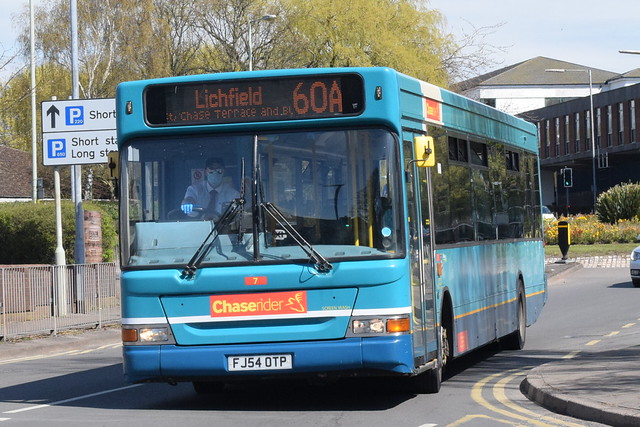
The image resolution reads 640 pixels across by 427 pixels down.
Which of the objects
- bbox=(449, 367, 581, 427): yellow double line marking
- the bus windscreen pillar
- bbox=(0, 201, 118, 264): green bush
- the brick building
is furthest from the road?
the brick building

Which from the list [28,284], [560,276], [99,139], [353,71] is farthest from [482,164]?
[560,276]

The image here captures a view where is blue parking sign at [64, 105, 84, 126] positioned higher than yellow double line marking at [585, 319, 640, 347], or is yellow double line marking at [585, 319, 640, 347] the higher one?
blue parking sign at [64, 105, 84, 126]

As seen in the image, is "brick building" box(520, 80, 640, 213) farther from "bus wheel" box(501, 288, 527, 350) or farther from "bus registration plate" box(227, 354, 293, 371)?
"bus registration plate" box(227, 354, 293, 371)

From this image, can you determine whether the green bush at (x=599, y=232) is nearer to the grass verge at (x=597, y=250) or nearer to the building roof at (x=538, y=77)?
the grass verge at (x=597, y=250)

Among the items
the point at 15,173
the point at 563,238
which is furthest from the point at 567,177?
the point at 15,173

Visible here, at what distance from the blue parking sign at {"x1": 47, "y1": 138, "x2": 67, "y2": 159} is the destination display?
1538 centimetres

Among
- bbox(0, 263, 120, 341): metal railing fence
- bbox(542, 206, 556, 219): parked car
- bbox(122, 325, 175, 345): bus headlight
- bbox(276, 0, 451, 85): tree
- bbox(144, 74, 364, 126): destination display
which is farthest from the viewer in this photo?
bbox(542, 206, 556, 219): parked car

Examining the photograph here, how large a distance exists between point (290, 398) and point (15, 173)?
67515 millimetres

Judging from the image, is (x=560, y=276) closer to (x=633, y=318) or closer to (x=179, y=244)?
(x=633, y=318)

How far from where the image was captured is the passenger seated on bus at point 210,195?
10438 mm

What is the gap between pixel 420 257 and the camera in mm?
11008

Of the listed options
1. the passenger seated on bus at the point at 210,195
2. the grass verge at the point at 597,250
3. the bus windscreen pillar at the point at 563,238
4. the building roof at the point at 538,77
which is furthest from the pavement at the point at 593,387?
the building roof at the point at 538,77

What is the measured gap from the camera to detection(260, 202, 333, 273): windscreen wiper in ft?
33.6

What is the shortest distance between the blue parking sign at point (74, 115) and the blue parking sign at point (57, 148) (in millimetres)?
433
